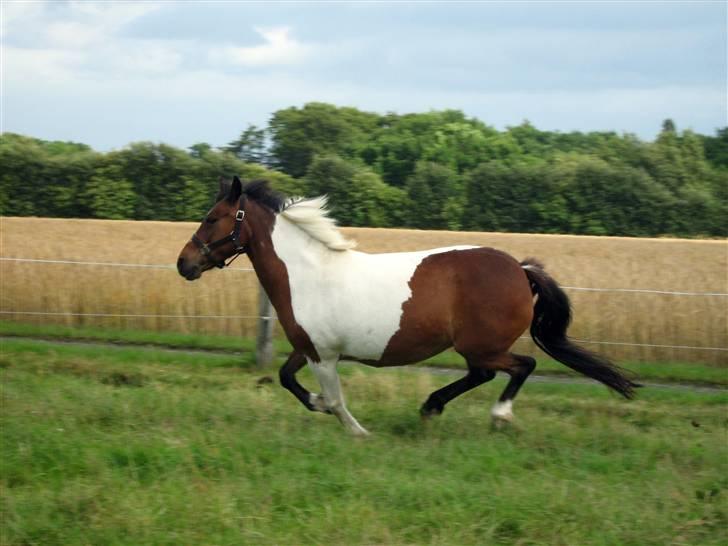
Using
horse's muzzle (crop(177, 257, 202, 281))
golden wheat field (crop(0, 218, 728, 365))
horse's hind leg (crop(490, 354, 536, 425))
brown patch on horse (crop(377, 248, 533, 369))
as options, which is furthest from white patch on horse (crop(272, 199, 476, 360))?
golden wheat field (crop(0, 218, 728, 365))

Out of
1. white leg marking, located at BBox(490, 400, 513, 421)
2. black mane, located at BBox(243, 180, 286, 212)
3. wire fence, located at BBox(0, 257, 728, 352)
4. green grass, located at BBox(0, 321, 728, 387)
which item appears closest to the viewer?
white leg marking, located at BBox(490, 400, 513, 421)

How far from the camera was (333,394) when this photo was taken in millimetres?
7605

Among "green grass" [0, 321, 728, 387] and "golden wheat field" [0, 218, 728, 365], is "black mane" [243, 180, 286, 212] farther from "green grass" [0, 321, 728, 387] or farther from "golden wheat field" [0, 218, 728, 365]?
"golden wheat field" [0, 218, 728, 365]

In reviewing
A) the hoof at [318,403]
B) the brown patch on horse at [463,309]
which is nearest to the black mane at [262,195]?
the brown patch on horse at [463,309]

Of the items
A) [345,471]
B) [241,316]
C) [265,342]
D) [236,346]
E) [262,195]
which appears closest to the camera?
[345,471]

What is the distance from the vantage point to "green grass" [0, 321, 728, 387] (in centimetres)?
1158

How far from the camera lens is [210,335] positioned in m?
13.6

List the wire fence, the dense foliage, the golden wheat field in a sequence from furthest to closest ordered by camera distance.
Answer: the dense foliage → the golden wheat field → the wire fence

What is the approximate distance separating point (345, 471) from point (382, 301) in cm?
162

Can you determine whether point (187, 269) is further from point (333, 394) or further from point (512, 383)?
point (512, 383)

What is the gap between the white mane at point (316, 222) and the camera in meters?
7.76

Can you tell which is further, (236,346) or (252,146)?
(252,146)

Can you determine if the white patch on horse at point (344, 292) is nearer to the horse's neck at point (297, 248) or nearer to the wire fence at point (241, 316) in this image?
the horse's neck at point (297, 248)

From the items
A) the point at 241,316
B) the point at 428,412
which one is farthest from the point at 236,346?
the point at 428,412
